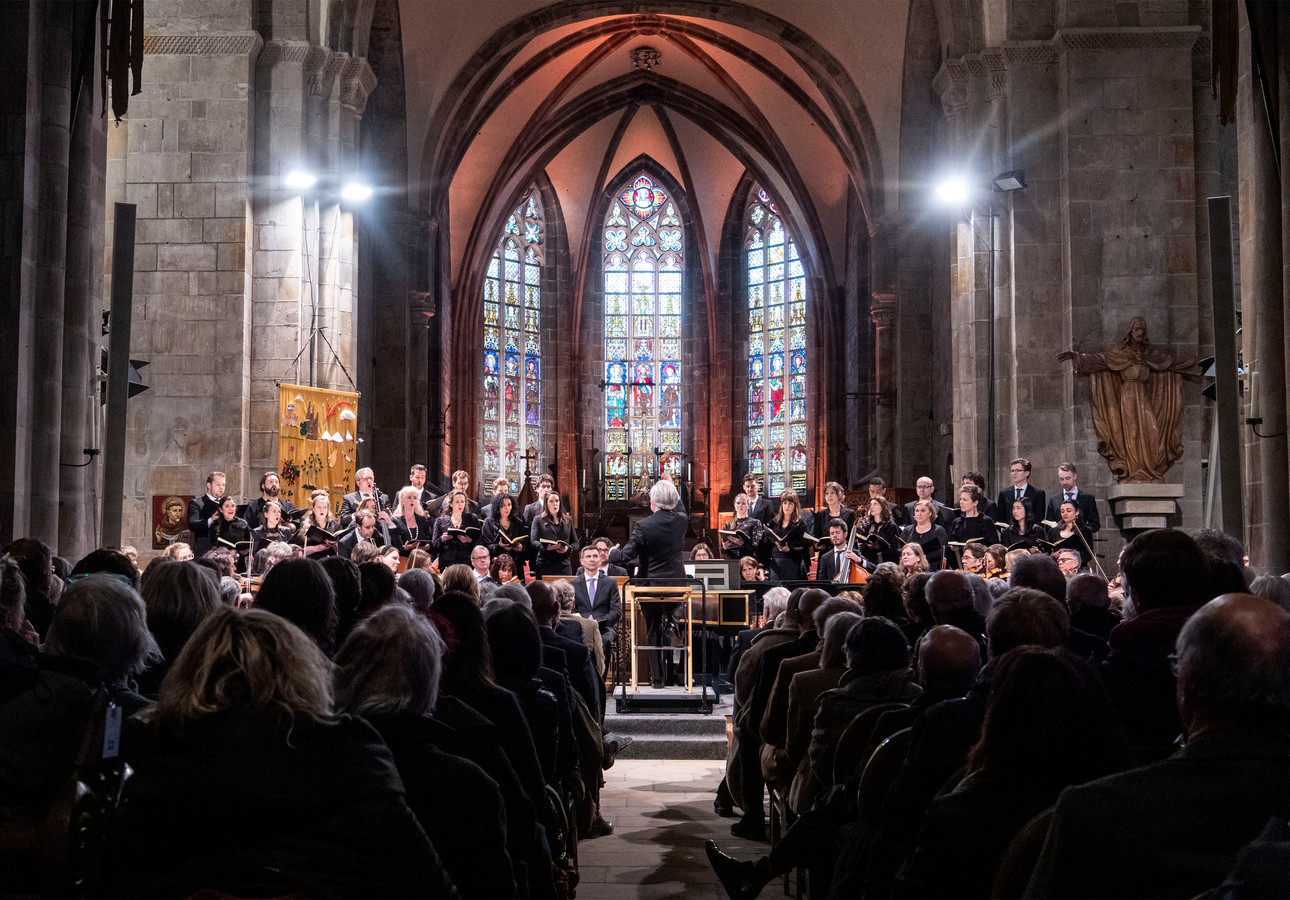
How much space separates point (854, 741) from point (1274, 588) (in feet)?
4.70

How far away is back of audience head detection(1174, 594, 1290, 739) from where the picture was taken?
7.32ft

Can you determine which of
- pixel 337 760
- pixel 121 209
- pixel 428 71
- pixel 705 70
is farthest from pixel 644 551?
pixel 705 70

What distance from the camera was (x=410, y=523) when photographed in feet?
41.2

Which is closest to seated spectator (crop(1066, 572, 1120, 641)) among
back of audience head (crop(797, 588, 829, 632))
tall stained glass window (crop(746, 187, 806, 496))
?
back of audience head (crop(797, 588, 829, 632))

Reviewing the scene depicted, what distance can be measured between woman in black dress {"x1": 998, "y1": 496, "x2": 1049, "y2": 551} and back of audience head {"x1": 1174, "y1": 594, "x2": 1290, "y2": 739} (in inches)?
372

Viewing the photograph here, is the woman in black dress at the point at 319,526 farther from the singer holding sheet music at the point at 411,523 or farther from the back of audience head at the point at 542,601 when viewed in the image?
the back of audience head at the point at 542,601

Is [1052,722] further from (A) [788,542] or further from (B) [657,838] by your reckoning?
(A) [788,542]

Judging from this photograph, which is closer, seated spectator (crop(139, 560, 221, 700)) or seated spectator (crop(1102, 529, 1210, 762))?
seated spectator (crop(1102, 529, 1210, 762))

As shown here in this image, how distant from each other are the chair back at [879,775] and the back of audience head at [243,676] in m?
1.72

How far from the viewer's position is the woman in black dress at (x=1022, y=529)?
1171 centimetres

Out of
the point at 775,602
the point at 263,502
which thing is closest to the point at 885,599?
the point at 775,602

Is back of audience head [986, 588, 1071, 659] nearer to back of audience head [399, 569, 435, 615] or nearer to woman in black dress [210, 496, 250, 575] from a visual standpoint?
back of audience head [399, 569, 435, 615]

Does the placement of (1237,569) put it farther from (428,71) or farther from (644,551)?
(428,71)

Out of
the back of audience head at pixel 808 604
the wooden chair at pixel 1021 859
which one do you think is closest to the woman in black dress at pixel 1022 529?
the back of audience head at pixel 808 604
